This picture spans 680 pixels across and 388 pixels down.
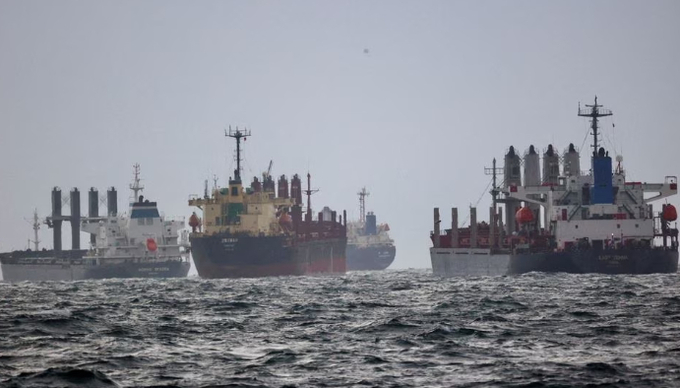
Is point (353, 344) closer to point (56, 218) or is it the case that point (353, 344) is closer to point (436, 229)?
point (436, 229)

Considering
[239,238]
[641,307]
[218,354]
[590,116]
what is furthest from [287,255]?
[218,354]

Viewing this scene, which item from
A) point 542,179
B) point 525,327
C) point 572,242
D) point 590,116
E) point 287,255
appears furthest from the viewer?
point 287,255

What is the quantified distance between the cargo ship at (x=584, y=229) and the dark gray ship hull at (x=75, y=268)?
127ft

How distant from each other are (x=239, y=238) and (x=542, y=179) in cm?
2930

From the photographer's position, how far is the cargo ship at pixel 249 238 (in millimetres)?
126188

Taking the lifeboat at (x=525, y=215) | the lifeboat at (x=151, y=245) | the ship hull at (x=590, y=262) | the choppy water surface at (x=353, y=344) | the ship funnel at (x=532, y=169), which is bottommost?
the choppy water surface at (x=353, y=344)

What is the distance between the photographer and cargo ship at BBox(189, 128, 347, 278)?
126 meters

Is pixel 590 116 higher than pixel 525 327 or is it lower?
higher

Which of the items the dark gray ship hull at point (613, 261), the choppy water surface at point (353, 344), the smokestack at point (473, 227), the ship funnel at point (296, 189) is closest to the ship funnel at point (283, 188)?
the ship funnel at point (296, 189)

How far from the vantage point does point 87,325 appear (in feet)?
137

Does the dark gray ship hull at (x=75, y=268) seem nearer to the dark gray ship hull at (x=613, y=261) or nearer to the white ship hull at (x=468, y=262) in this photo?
the white ship hull at (x=468, y=262)

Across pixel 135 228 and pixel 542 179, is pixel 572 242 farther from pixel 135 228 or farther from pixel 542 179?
pixel 135 228

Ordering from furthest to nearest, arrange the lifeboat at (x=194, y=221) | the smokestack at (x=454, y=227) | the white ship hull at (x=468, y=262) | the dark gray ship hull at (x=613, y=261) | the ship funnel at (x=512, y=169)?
1. the lifeboat at (x=194, y=221)
2. the ship funnel at (x=512, y=169)
3. the smokestack at (x=454, y=227)
4. the white ship hull at (x=468, y=262)
5. the dark gray ship hull at (x=613, y=261)

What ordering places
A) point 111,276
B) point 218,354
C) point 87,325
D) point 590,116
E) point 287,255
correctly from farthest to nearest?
1. point 111,276
2. point 287,255
3. point 590,116
4. point 87,325
5. point 218,354
